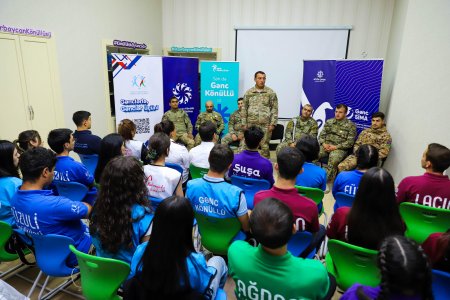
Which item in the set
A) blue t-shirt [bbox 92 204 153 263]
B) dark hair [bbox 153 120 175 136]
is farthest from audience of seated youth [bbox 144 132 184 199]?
dark hair [bbox 153 120 175 136]

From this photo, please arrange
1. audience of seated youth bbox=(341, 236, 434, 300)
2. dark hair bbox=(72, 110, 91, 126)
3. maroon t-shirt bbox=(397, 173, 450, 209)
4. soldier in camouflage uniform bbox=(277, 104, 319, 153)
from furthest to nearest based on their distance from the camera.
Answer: soldier in camouflage uniform bbox=(277, 104, 319, 153) < dark hair bbox=(72, 110, 91, 126) < maroon t-shirt bbox=(397, 173, 450, 209) < audience of seated youth bbox=(341, 236, 434, 300)

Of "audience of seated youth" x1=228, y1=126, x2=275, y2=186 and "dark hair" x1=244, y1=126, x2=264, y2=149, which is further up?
"dark hair" x1=244, y1=126, x2=264, y2=149

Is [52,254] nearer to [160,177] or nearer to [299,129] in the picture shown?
[160,177]

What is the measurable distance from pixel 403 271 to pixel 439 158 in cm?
175

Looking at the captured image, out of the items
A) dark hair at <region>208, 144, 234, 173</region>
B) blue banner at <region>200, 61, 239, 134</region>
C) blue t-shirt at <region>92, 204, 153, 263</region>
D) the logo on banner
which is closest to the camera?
blue t-shirt at <region>92, 204, 153, 263</region>

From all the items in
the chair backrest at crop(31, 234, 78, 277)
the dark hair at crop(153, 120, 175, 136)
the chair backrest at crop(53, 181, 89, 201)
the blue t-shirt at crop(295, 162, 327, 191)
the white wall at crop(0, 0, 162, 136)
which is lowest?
the chair backrest at crop(31, 234, 78, 277)

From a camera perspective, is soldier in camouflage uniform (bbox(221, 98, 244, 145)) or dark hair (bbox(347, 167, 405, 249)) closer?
dark hair (bbox(347, 167, 405, 249))

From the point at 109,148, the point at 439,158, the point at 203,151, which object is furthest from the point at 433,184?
the point at 109,148

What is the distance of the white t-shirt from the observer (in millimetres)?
2225

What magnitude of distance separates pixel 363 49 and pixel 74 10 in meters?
5.27

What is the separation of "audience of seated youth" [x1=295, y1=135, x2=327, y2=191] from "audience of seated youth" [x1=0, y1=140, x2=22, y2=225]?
219cm

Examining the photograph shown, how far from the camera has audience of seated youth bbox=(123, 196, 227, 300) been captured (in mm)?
1110

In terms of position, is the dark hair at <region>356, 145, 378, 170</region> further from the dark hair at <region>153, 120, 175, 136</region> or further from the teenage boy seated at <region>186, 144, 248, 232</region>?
the dark hair at <region>153, 120, 175, 136</region>

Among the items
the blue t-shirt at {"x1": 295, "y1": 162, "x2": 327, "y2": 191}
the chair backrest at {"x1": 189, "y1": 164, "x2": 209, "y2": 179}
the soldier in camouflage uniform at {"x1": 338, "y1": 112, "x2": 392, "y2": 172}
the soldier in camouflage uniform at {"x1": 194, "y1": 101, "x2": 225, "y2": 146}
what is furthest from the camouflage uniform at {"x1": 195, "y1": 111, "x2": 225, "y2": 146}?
the blue t-shirt at {"x1": 295, "y1": 162, "x2": 327, "y2": 191}
